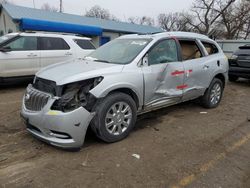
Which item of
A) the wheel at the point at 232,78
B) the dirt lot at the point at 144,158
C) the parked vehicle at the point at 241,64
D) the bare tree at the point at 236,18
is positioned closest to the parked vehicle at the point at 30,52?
the dirt lot at the point at 144,158

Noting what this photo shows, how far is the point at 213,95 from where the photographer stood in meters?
5.65

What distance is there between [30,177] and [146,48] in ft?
8.94

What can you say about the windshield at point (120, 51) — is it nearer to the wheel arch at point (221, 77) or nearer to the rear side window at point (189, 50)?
the rear side window at point (189, 50)

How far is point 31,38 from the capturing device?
7363 mm

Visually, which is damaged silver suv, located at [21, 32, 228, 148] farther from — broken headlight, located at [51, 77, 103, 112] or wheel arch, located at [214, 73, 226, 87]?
wheel arch, located at [214, 73, 226, 87]

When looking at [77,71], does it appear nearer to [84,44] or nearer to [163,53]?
[163,53]

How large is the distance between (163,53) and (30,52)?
474 centimetres

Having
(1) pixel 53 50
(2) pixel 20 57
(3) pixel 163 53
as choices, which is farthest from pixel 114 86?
(1) pixel 53 50

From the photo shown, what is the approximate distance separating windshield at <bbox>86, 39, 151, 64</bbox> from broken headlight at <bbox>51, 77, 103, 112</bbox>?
2.84 ft

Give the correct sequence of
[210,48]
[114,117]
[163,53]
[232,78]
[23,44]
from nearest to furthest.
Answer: [114,117] < [163,53] < [210,48] < [23,44] < [232,78]

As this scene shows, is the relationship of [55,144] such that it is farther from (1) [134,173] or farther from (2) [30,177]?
(1) [134,173]

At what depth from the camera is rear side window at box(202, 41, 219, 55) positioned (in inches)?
215

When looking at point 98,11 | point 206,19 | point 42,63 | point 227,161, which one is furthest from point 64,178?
point 98,11

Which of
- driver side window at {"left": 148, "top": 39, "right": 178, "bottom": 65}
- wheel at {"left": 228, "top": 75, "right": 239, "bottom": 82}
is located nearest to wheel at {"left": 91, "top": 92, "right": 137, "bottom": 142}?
driver side window at {"left": 148, "top": 39, "right": 178, "bottom": 65}
